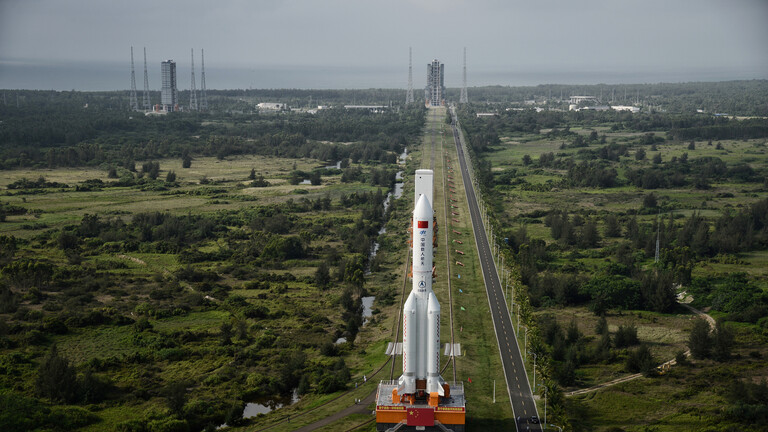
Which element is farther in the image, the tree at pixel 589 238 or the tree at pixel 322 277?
the tree at pixel 589 238

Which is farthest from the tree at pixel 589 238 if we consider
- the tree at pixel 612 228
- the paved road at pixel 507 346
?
the paved road at pixel 507 346

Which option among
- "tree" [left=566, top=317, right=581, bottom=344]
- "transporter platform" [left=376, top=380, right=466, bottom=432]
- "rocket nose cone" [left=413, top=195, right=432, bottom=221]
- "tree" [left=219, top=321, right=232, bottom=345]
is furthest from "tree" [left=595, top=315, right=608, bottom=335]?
"tree" [left=219, top=321, right=232, bottom=345]

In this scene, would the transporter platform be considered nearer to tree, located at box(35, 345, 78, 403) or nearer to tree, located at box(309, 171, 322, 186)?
tree, located at box(35, 345, 78, 403)

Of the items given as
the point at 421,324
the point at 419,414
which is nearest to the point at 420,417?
the point at 419,414

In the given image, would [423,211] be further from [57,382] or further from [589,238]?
[589,238]

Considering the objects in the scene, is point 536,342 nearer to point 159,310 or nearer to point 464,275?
point 464,275

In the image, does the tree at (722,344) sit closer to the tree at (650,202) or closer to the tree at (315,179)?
the tree at (650,202)
